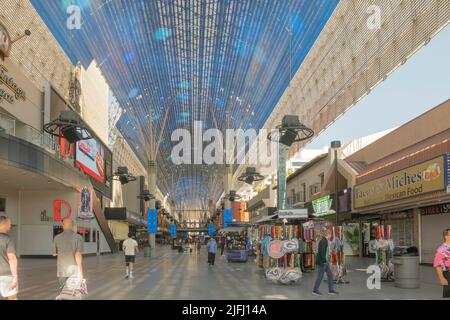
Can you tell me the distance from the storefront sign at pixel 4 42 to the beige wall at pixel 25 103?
652mm

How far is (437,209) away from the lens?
22.1 meters

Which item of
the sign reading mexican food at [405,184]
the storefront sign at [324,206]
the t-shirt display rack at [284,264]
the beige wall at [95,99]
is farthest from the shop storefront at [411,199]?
the beige wall at [95,99]

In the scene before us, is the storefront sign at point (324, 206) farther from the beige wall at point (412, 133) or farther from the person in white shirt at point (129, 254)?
the person in white shirt at point (129, 254)

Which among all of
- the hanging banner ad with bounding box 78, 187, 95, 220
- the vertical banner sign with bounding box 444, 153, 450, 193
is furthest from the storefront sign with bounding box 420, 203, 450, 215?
the hanging banner ad with bounding box 78, 187, 95, 220

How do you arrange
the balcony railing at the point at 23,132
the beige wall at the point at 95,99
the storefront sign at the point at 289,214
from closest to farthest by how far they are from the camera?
the storefront sign at the point at 289,214, the balcony railing at the point at 23,132, the beige wall at the point at 95,99

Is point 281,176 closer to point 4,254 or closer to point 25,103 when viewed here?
point 25,103

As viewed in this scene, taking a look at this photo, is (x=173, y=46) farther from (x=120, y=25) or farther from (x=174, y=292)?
(x=174, y=292)

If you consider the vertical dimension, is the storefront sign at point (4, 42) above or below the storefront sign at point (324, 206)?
above

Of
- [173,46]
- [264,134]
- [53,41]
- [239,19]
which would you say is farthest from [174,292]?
[264,134]

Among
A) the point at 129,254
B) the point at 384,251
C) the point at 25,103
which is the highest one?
the point at 25,103

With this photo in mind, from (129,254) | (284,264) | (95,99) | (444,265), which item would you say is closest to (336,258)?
(284,264)

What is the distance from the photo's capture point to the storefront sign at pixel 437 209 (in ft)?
69.5

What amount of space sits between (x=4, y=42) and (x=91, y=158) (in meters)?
18.8

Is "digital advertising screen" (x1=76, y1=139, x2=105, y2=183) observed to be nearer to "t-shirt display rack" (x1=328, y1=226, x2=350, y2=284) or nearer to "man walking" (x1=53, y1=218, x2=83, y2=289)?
"t-shirt display rack" (x1=328, y1=226, x2=350, y2=284)
